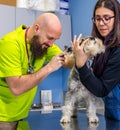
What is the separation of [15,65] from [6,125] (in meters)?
0.30

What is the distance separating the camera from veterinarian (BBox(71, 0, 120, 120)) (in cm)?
139

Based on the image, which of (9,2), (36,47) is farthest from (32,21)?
(36,47)

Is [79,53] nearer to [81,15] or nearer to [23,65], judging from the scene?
[23,65]

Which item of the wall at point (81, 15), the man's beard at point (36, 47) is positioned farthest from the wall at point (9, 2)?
A: the man's beard at point (36, 47)

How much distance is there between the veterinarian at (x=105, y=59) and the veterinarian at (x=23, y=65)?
13 centimetres

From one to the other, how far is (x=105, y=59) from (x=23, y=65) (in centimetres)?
39

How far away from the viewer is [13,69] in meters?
1.48

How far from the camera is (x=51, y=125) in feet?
5.11

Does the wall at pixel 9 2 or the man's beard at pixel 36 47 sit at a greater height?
the wall at pixel 9 2

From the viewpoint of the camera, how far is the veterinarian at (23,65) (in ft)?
4.83

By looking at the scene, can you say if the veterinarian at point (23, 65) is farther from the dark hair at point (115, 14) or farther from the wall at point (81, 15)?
the wall at point (81, 15)

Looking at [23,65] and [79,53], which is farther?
[23,65]

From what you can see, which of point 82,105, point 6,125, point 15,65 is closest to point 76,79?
point 82,105

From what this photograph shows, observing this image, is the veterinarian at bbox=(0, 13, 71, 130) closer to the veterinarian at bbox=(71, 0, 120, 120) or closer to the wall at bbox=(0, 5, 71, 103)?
the veterinarian at bbox=(71, 0, 120, 120)
